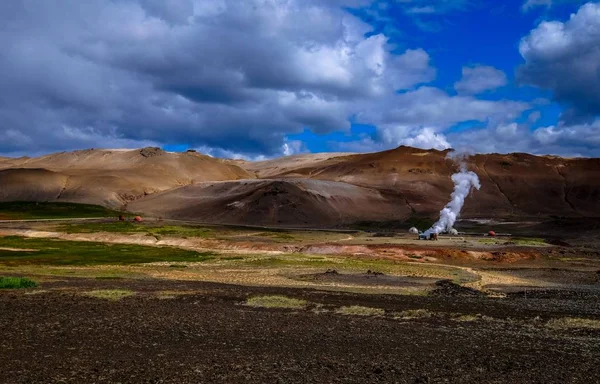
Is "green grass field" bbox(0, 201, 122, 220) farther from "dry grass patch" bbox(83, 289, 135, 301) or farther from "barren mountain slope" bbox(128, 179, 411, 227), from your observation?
"dry grass patch" bbox(83, 289, 135, 301)

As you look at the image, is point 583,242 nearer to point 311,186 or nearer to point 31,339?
point 311,186

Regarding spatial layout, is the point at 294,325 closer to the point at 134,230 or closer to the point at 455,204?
the point at 134,230

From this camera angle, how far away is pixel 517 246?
3556 inches

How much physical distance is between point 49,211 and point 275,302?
146594 mm

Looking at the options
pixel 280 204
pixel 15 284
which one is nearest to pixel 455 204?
pixel 280 204

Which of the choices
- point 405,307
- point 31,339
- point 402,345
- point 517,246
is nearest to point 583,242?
point 517,246

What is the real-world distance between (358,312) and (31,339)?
606 inches

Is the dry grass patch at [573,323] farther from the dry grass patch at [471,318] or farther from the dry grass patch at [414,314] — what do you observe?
the dry grass patch at [414,314]

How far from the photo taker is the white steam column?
426ft

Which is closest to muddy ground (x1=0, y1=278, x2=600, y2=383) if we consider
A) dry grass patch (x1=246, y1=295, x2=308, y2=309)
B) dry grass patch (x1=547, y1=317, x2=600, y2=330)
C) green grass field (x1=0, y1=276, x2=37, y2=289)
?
dry grass patch (x1=547, y1=317, x2=600, y2=330)

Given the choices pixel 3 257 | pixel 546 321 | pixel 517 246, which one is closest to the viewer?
pixel 546 321

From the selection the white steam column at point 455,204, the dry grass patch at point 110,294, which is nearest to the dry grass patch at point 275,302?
the dry grass patch at point 110,294

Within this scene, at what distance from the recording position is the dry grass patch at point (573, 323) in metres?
28.0

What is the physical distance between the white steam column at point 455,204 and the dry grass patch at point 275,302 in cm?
8128
